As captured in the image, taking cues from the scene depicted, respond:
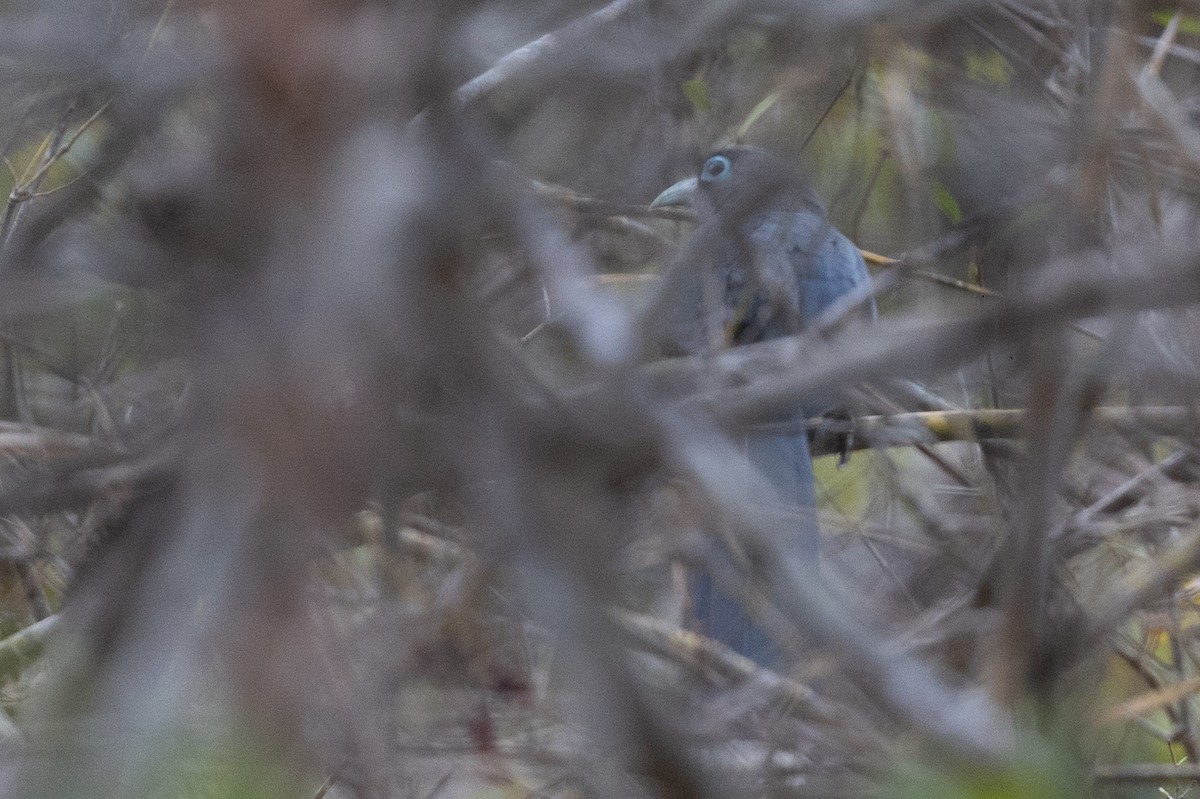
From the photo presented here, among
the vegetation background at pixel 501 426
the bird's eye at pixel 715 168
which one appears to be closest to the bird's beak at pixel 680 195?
the bird's eye at pixel 715 168

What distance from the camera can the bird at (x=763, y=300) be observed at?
306 centimetres

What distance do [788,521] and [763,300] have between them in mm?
1234

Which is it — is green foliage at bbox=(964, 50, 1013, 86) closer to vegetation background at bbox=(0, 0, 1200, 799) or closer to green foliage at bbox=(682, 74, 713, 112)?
vegetation background at bbox=(0, 0, 1200, 799)

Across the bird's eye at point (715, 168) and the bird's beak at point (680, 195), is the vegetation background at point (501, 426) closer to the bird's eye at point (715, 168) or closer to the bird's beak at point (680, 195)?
the bird's beak at point (680, 195)

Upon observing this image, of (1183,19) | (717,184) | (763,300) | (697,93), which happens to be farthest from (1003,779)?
(717,184)

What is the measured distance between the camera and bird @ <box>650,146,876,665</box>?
120 inches

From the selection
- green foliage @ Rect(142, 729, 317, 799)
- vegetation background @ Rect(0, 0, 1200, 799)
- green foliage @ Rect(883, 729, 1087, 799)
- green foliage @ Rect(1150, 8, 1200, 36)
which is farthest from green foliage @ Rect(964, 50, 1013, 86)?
green foliage @ Rect(142, 729, 317, 799)

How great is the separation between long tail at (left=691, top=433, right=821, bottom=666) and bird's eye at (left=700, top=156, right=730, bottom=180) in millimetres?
1006

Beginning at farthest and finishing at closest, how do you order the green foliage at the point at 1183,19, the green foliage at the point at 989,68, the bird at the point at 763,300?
the green foliage at the point at 989,68
the bird at the point at 763,300
the green foliage at the point at 1183,19

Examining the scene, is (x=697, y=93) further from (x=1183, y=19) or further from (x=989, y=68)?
(x=1183, y=19)

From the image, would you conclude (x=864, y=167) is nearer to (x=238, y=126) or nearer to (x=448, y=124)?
(x=448, y=124)

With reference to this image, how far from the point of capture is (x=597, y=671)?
1.73 feet

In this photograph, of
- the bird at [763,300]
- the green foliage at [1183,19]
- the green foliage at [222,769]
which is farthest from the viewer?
the bird at [763,300]

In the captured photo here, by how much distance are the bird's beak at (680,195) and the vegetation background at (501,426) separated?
511 millimetres
